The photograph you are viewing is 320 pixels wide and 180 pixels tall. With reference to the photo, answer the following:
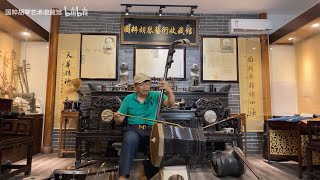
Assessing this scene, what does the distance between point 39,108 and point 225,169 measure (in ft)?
11.2

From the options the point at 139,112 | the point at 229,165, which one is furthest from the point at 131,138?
the point at 229,165

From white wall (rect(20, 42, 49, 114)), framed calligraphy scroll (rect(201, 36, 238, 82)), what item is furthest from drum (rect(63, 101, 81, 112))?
framed calligraphy scroll (rect(201, 36, 238, 82))

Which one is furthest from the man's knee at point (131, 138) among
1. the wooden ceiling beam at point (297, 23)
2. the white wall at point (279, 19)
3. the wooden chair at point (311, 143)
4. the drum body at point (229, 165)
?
the white wall at point (279, 19)

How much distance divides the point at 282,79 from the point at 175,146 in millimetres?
3773

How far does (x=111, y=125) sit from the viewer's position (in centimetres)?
402

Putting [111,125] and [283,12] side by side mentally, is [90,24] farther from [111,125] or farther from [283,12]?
[283,12]

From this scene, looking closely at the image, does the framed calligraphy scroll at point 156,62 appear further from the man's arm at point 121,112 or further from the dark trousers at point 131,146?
the dark trousers at point 131,146

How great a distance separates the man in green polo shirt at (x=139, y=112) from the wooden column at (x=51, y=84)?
8.54 ft

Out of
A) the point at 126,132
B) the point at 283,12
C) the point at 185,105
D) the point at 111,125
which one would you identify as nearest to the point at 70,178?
the point at 126,132

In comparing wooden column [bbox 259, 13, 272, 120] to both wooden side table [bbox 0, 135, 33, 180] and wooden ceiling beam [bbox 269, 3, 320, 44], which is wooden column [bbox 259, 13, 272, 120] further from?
wooden side table [bbox 0, 135, 33, 180]

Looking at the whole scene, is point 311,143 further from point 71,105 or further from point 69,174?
point 71,105

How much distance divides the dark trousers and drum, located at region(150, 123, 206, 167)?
0.41 metres

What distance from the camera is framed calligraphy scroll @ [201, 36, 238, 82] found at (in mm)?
4855

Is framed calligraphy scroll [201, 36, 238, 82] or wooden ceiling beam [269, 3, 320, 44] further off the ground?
wooden ceiling beam [269, 3, 320, 44]
